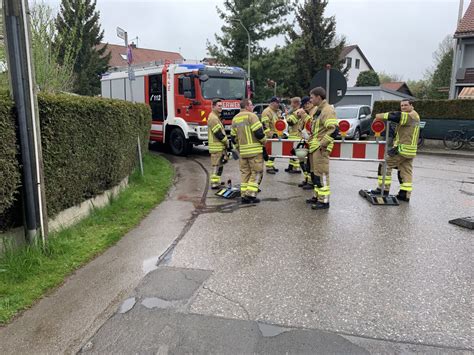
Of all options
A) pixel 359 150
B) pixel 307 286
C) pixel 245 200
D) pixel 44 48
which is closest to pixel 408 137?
pixel 359 150

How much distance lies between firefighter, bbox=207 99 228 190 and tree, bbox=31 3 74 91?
15.4 ft

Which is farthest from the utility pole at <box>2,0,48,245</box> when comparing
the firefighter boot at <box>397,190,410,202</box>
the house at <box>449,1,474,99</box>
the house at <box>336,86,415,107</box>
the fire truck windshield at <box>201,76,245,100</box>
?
the house at <box>336,86,415,107</box>

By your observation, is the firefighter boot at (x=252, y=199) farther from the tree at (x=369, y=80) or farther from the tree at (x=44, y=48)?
the tree at (x=369, y=80)

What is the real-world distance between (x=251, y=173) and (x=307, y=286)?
3.64m

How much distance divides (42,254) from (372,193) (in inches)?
224

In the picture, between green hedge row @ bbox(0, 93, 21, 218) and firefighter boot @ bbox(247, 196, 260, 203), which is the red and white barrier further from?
green hedge row @ bbox(0, 93, 21, 218)

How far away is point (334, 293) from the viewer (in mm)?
3809

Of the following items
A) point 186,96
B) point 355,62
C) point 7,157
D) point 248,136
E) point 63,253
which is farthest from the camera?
point 355,62

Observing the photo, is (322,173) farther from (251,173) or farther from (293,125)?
(293,125)

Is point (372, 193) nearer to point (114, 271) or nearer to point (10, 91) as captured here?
point (114, 271)

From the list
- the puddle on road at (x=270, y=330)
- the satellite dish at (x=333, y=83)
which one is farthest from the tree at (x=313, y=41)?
the puddle on road at (x=270, y=330)

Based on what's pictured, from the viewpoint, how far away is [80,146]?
18.2ft

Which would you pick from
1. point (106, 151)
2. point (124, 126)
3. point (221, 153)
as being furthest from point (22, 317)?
point (221, 153)

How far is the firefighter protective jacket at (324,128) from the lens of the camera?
21.9 feet
